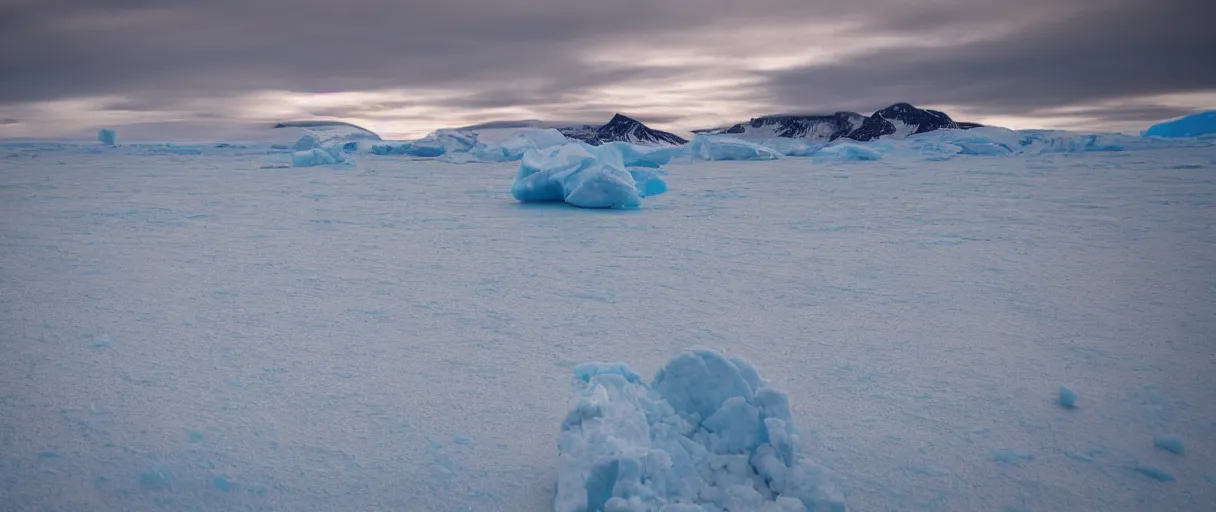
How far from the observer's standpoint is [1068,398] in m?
1.55

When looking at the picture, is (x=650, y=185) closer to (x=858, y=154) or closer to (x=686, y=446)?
(x=686, y=446)

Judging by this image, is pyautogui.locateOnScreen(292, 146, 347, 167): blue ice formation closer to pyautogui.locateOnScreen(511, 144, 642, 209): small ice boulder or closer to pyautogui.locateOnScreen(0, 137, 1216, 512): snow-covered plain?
pyautogui.locateOnScreen(511, 144, 642, 209): small ice boulder

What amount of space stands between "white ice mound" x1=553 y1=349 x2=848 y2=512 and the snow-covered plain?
118mm

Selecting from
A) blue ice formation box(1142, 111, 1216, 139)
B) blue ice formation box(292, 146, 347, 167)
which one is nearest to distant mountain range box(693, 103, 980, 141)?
blue ice formation box(1142, 111, 1216, 139)

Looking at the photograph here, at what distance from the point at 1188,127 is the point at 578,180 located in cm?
3155

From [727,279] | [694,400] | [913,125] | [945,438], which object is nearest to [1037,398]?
[945,438]

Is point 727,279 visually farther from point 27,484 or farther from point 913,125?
point 913,125

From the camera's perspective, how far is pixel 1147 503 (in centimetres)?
120

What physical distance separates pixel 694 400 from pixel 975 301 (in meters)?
1.63

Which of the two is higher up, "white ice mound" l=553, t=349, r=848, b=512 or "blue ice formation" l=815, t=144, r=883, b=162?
"blue ice formation" l=815, t=144, r=883, b=162

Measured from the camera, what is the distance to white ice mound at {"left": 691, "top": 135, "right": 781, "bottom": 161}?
19.0 m

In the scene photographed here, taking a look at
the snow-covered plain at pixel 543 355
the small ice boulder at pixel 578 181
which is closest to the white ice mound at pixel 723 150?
the small ice boulder at pixel 578 181

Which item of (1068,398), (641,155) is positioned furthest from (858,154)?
(1068,398)

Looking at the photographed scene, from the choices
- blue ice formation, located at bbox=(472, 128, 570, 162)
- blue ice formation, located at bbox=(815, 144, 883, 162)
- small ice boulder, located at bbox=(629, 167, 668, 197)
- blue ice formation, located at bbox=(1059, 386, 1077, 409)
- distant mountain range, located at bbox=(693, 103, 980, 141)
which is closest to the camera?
blue ice formation, located at bbox=(1059, 386, 1077, 409)
